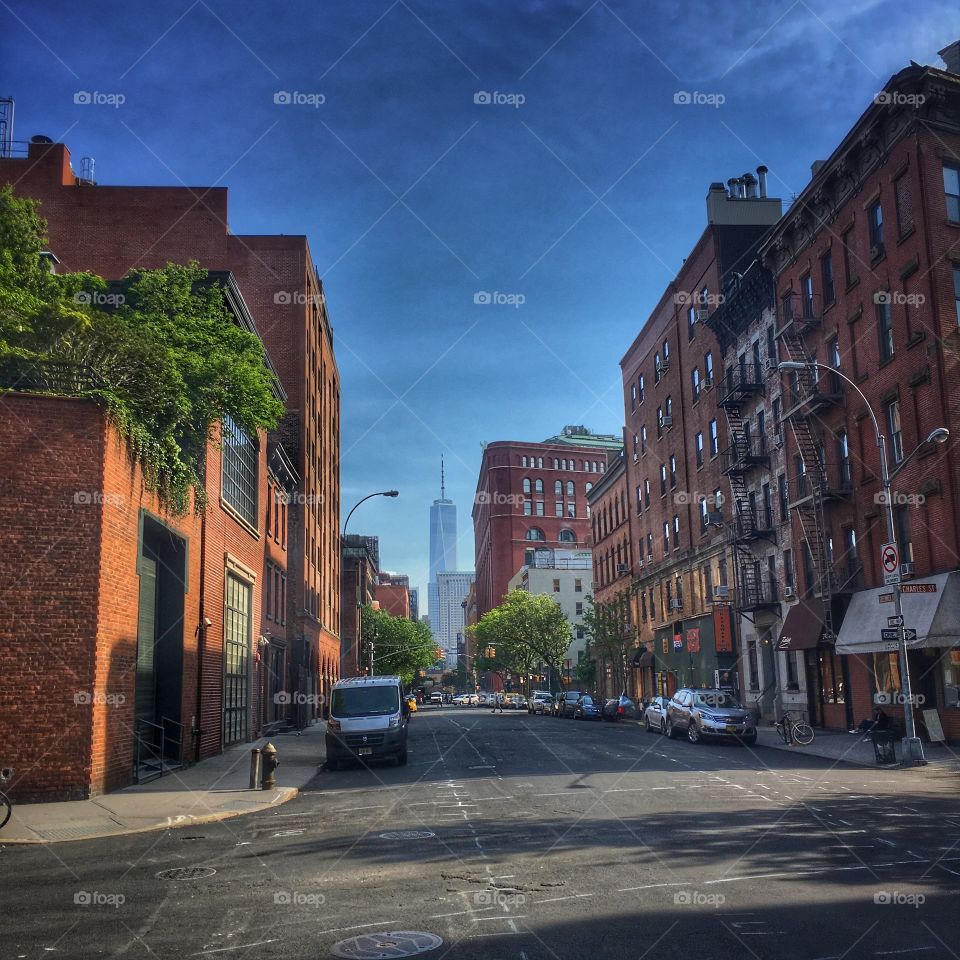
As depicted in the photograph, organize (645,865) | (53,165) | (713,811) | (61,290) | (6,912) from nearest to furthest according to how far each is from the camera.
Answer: (6,912) < (645,865) < (713,811) < (61,290) < (53,165)

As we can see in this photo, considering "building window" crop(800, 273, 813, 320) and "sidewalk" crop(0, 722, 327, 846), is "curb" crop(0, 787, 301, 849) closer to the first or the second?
"sidewalk" crop(0, 722, 327, 846)

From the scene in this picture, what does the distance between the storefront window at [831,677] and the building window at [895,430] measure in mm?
8086

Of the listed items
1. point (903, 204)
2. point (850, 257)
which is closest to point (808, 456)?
point (850, 257)

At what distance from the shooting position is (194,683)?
23.2 metres

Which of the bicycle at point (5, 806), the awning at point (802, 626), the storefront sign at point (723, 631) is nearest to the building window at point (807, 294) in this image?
the awning at point (802, 626)

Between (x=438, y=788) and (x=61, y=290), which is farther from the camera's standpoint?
(x=61, y=290)

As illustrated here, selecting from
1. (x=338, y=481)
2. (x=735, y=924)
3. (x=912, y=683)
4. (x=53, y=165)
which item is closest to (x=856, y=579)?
(x=912, y=683)

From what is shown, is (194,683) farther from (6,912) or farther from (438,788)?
(6,912)

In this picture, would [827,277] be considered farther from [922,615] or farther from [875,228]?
[922,615]

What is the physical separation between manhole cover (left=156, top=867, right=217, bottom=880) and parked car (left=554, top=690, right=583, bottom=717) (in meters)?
44.9

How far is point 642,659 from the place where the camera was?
59.2m

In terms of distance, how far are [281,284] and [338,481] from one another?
2759cm

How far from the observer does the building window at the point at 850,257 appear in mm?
32156

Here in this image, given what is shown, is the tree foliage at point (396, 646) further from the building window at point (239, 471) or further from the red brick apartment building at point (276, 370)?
the building window at point (239, 471)
